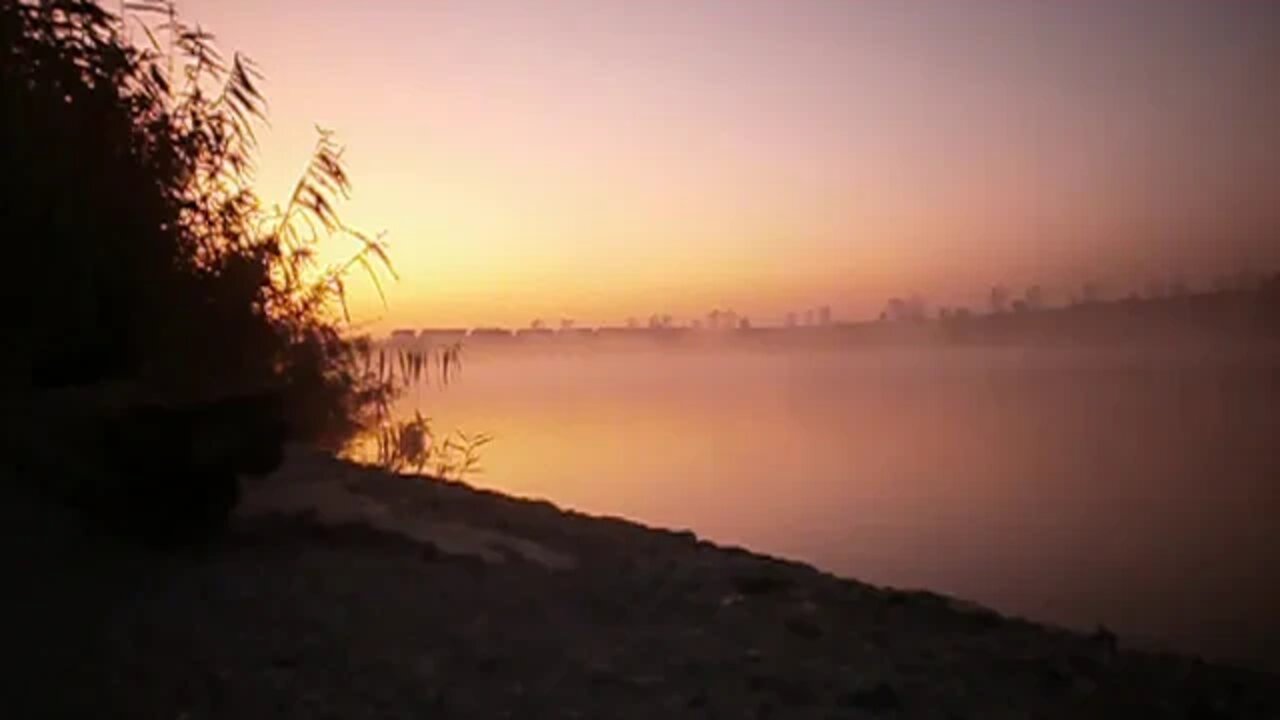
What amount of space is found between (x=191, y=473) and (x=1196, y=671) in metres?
4.96

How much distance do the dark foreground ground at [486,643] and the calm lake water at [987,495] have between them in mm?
5466

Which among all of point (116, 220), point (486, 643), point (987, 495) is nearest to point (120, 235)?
point (116, 220)

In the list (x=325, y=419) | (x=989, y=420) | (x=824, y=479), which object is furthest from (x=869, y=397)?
(x=325, y=419)

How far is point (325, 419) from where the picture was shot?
12445 mm

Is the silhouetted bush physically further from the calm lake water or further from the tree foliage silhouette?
the calm lake water

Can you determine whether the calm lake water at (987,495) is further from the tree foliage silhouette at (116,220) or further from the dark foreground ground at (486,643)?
the tree foliage silhouette at (116,220)

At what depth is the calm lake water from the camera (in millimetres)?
12422

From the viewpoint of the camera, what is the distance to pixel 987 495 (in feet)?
69.7

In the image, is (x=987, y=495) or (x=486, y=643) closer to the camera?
(x=486, y=643)

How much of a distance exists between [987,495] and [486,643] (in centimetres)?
1842

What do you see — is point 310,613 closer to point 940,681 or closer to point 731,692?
point 731,692

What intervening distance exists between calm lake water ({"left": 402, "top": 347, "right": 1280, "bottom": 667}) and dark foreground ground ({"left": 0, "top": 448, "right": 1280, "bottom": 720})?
17.9 feet

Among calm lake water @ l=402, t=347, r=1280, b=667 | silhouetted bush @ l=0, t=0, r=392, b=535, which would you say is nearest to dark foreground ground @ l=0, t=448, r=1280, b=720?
silhouetted bush @ l=0, t=0, r=392, b=535

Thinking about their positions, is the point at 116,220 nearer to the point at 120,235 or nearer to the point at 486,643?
the point at 120,235
